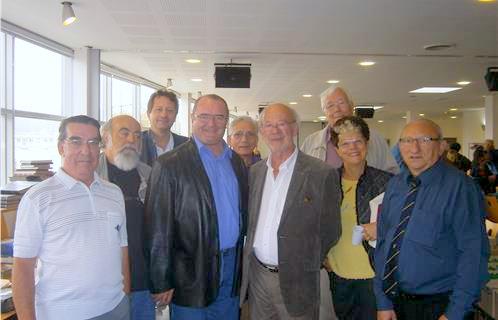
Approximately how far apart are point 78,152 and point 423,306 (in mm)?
1699

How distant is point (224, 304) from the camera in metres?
2.22

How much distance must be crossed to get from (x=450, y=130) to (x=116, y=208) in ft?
69.2

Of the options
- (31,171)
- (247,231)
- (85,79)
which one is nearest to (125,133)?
(247,231)

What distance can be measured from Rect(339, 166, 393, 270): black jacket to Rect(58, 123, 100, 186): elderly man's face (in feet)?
4.59

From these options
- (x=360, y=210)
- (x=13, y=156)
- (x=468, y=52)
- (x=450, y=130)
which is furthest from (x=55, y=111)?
(x=450, y=130)

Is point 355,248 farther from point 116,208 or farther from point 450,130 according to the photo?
point 450,130

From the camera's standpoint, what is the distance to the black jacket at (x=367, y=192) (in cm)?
225

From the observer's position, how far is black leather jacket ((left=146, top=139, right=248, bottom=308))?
81.0 inches

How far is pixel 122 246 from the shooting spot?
198 centimetres

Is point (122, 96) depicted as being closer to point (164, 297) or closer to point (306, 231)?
point (164, 297)

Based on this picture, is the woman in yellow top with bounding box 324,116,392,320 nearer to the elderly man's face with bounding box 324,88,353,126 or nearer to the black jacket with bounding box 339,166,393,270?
the black jacket with bounding box 339,166,393,270

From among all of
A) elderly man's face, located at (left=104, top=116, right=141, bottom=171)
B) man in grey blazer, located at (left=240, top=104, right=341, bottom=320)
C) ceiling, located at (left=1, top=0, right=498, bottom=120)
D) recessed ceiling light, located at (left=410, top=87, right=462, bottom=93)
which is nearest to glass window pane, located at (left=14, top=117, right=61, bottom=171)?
ceiling, located at (left=1, top=0, right=498, bottom=120)

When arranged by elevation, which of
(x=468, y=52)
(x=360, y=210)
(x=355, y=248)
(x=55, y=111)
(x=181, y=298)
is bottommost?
(x=181, y=298)

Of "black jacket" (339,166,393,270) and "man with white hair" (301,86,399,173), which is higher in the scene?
"man with white hair" (301,86,399,173)
